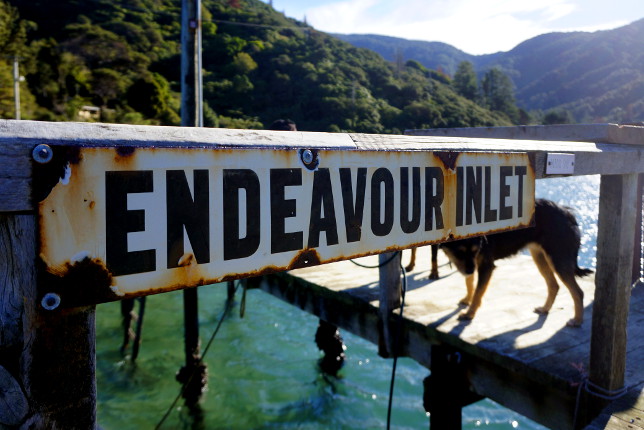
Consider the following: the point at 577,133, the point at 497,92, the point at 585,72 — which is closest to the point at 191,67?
the point at 577,133

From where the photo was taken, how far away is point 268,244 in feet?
4.15

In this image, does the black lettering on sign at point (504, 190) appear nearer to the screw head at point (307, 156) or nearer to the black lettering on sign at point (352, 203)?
the black lettering on sign at point (352, 203)

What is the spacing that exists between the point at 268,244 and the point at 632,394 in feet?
9.72

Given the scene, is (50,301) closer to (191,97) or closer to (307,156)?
(307,156)

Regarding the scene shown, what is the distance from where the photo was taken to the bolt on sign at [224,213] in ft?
3.16

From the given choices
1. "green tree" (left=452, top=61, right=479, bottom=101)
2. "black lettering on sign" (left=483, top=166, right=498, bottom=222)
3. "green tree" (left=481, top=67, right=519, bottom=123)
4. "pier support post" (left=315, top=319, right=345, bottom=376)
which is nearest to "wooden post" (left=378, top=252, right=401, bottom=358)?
"black lettering on sign" (left=483, top=166, right=498, bottom=222)

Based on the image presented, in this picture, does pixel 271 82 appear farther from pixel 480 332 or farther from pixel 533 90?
pixel 533 90

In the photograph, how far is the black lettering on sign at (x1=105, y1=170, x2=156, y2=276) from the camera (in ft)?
3.28

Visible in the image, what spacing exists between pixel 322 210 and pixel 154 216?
479 mm

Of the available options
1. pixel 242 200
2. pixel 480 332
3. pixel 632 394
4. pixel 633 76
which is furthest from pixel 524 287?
pixel 633 76

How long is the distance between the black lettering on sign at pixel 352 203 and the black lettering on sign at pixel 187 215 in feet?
1.43

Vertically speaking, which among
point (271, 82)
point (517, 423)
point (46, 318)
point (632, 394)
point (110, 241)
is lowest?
point (517, 423)

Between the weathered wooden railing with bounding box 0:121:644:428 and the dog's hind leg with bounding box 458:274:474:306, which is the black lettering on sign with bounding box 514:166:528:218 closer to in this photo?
the weathered wooden railing with bounding box 0:121:644:428

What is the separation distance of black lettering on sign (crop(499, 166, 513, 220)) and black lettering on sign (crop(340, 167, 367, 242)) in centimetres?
79
